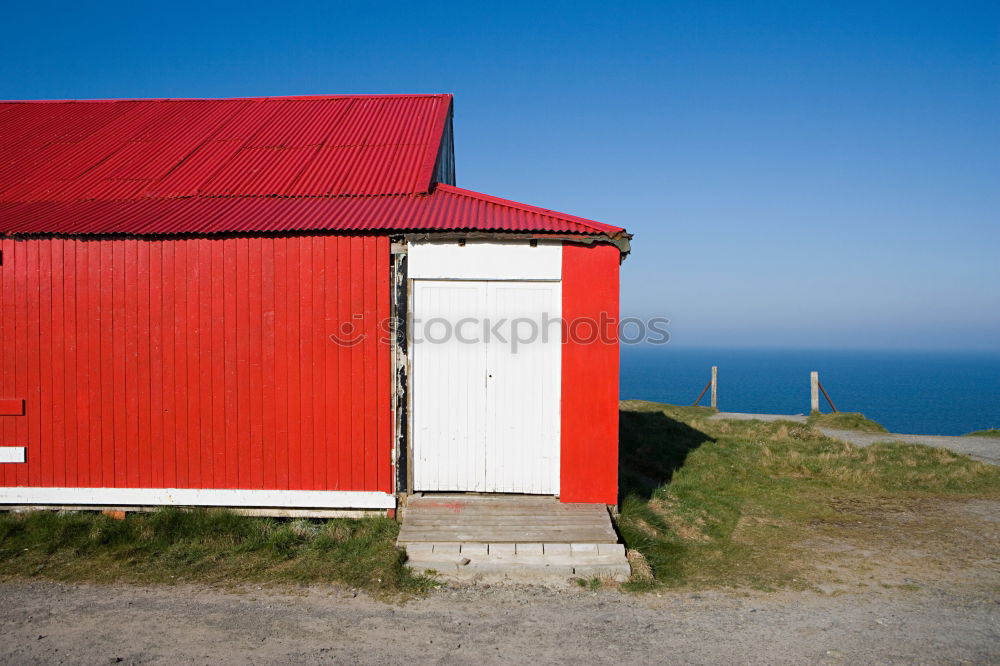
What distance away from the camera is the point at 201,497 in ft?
22.5

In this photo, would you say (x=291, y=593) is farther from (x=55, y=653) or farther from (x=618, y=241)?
(x=618, y=241)

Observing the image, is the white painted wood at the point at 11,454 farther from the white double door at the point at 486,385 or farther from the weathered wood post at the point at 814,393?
the weathered wood post at the point at 814,393

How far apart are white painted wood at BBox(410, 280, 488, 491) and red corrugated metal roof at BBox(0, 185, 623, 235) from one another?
2.66 feet

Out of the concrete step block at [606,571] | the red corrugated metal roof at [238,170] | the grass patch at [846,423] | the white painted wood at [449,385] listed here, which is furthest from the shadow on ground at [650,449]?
the grass patch at [846,423]

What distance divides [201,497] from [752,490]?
298 inches

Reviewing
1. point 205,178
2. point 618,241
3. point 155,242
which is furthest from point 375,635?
point 205,178

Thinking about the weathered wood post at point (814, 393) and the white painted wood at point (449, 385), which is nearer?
the white painted wood at point (449, 385)

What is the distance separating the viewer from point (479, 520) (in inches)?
248

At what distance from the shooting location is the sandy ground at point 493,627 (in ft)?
14.0

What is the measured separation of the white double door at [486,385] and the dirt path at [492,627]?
1.63m

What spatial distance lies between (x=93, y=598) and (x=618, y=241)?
6148mm

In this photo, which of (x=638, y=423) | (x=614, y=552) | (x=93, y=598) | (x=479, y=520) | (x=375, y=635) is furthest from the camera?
(x=638, y=423)

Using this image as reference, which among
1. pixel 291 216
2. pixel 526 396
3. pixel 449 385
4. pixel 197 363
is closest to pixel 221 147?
pixel 291 216

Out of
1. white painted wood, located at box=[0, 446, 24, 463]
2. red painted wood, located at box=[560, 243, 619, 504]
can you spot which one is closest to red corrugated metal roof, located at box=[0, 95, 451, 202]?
red painted wood, located at box=[560, 243, 619, 504]
